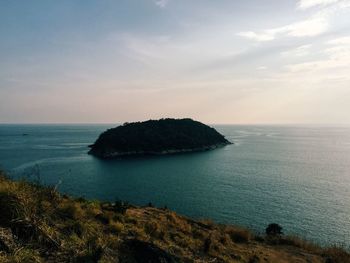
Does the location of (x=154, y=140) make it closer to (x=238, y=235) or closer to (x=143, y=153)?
(x=143, y=153)

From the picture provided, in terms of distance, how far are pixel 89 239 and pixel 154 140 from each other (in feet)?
511

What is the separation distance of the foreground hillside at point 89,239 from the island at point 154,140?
12789 centimetres

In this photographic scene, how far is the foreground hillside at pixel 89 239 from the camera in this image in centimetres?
849

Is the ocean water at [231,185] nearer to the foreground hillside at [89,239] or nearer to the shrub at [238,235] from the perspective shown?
the foreground hillside at [89,239]

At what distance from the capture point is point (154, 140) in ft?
544

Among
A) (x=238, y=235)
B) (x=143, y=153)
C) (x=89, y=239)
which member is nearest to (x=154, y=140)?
(x=143, y=153)

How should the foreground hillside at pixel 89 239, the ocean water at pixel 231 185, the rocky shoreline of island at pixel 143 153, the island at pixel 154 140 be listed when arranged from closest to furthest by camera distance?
1. the foreground hillside at pixel 89 239
2. the ocean water at pixel 231 185
3. the rocky shoreline of island at pixel 143 153
4. the island at pixel 154 140

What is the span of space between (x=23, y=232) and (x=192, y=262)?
5532mm

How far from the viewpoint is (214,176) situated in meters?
92.7

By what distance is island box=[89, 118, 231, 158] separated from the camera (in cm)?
15164

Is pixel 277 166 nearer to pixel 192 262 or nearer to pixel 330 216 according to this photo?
pixel 330 216

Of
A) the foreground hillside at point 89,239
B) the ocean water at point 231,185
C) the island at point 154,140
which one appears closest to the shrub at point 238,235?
the foreground hillside at point 89,239

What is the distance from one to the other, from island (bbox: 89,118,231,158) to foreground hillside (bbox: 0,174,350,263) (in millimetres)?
127888

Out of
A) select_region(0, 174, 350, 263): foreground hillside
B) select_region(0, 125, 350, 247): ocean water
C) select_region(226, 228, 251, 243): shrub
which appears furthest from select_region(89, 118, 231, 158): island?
select_region(0, 174, 350, 263): foreground hillside
